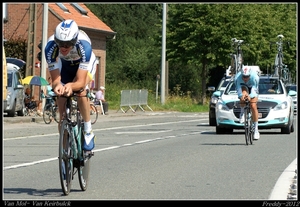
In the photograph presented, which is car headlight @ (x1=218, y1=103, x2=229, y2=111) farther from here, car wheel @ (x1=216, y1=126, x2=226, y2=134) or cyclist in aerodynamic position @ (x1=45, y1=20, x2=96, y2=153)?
cyclist in aerodynamic position @ (x1=45, y1=20, x2=96, y2=153)

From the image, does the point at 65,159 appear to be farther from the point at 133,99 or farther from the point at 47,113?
the point at 133,99

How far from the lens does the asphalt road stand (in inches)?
399

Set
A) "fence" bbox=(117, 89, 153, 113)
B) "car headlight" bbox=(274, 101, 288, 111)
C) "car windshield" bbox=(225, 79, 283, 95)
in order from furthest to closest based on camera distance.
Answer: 1. "fence" bbox=(117, 89, 153, 113)
2. "car windshield" bbox=(225, 79, 283, 95)
3. "car headlight" bbox=(274, 101, 288, 111)

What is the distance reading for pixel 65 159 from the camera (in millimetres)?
9656

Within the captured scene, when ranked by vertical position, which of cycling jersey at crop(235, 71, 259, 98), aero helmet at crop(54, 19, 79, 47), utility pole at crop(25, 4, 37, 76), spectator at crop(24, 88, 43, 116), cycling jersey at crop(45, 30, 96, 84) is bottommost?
spectator at crop(24, 88, 43, 116)

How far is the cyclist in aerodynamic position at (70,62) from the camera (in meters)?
9.40

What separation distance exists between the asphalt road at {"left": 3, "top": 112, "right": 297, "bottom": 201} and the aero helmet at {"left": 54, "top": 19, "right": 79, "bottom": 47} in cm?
158

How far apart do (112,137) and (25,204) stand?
13.1 metres

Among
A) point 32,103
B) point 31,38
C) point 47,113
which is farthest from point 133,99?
point 47,113

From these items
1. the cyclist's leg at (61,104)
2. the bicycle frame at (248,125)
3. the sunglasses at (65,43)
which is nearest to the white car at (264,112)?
the bicycle frame at (248,125)

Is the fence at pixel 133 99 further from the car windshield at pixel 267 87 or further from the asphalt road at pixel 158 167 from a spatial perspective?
the asphalt road at pixel 158 167

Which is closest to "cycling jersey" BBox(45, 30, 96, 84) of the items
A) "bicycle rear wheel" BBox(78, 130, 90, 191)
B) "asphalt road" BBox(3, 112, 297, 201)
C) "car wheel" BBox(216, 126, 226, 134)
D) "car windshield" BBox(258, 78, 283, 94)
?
"bicycle rear wheel" BBox(78, 130, 90, 191)

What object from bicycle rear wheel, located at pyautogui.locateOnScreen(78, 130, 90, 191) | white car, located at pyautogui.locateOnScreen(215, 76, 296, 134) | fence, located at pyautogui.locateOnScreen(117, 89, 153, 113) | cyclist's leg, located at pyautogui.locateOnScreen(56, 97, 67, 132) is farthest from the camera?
fence, located at pyautogui.locateOnScreen(117, 89, 153, 113)

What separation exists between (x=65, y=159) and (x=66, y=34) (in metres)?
1.31
